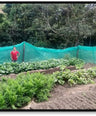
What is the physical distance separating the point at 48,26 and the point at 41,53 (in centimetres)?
377

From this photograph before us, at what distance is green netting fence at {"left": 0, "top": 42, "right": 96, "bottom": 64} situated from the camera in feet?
18.7

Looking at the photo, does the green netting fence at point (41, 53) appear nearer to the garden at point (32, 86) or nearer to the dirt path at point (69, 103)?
the garden at point (32, 86)

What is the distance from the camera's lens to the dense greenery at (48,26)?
28.5 feet

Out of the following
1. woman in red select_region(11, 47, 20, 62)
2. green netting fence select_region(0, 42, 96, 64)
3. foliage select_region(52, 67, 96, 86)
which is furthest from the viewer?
green netting fence select_region(0, 42, 96, 64)

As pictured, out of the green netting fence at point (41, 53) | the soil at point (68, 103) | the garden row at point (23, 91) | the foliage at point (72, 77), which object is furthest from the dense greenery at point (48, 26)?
the soil at point (68, 103)

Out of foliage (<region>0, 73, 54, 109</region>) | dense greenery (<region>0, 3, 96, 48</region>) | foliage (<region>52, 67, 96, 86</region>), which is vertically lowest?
foliage (<region>52, 67, 96, 86</region>)

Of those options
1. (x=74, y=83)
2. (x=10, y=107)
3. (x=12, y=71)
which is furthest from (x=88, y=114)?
(x=12, y=71)

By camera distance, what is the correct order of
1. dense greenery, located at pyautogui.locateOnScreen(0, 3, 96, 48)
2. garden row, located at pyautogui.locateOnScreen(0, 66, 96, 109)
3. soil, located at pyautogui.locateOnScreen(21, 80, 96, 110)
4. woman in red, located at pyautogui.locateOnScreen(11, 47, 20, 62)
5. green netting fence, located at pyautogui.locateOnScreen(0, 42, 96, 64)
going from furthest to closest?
dense greenery, located at pyautogui.locateOnScreen(0, 3, 96, 48) < green netting fence, located at pyautogui.locateOnScreen(0, 42, 96, 64) < woman in red, located at pyautogui.locateOnScreen(11, 47, 20, 62) < garden row, located at pyautogui.locateOnScreen(0, 66, 96, 109) < soil, located at pyautogui.locateOnScreen(21, 80, 96, 110)

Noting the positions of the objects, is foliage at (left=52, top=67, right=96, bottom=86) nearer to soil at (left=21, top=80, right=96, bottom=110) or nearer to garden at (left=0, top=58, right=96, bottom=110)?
garden at (left=0, top=58, right=96, bottom=110)

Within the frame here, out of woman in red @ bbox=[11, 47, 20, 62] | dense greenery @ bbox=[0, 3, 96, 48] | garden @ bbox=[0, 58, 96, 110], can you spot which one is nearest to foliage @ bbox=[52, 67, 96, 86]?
garden @ bbox=[0, 58, 96, 110]

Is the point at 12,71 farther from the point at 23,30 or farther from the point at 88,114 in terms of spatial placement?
the point at 23,30

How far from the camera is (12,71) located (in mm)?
4469

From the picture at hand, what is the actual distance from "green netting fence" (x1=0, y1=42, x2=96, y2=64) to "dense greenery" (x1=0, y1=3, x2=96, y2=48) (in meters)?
1.94

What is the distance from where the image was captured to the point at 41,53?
6.40m
